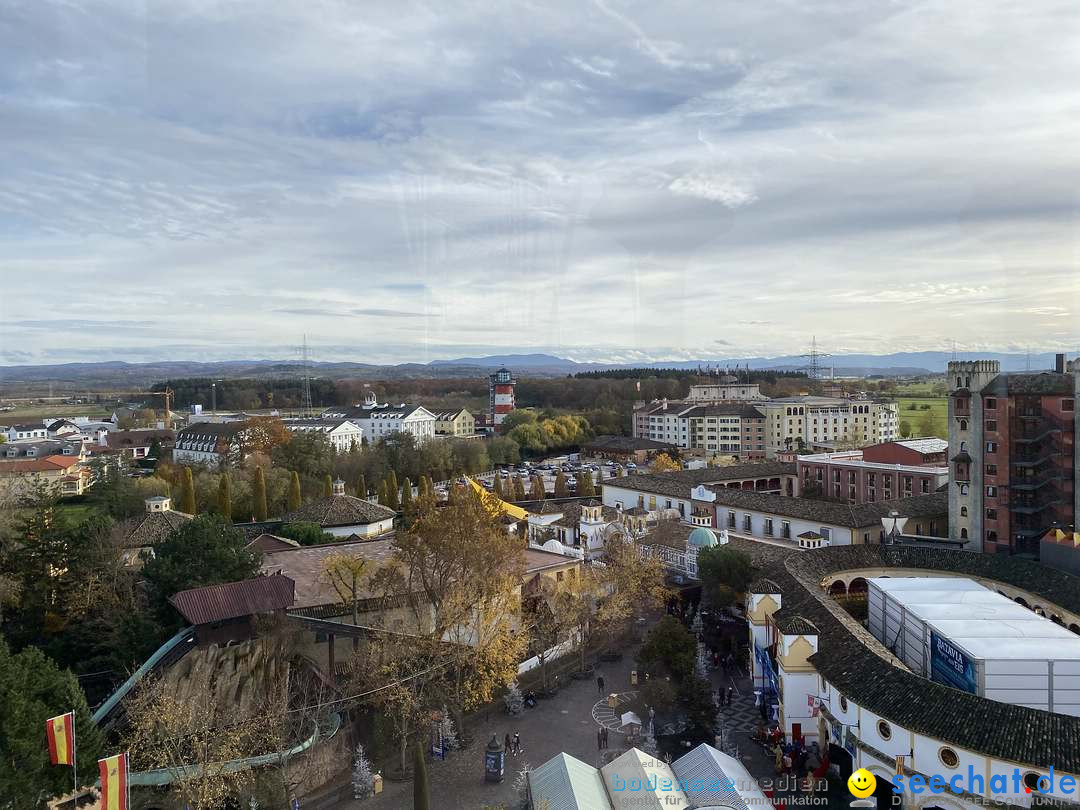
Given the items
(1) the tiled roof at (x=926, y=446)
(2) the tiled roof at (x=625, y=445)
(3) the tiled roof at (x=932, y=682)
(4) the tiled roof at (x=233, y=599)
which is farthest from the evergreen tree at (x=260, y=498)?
(2) the tiled roof at (x=625, y=445)

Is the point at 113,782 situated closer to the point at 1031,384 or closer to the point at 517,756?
the point at 517,756

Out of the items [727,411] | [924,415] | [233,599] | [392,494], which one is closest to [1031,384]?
[233,599]

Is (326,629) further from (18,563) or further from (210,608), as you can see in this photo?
(18,563)

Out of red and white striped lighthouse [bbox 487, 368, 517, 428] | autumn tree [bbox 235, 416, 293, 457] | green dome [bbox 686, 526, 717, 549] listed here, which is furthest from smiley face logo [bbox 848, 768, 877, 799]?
red and white striped lighthouse [bbox 487, 368, 517, 428]

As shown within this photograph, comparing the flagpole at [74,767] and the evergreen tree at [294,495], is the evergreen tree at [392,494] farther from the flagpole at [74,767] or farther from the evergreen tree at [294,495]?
the flagpole at [74,767]

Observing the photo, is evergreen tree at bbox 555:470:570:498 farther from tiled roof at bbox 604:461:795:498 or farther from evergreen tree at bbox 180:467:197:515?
evergreen tree at bbox 180:467:197:515

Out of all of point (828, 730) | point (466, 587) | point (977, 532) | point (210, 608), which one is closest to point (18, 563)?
point (210, 608)
